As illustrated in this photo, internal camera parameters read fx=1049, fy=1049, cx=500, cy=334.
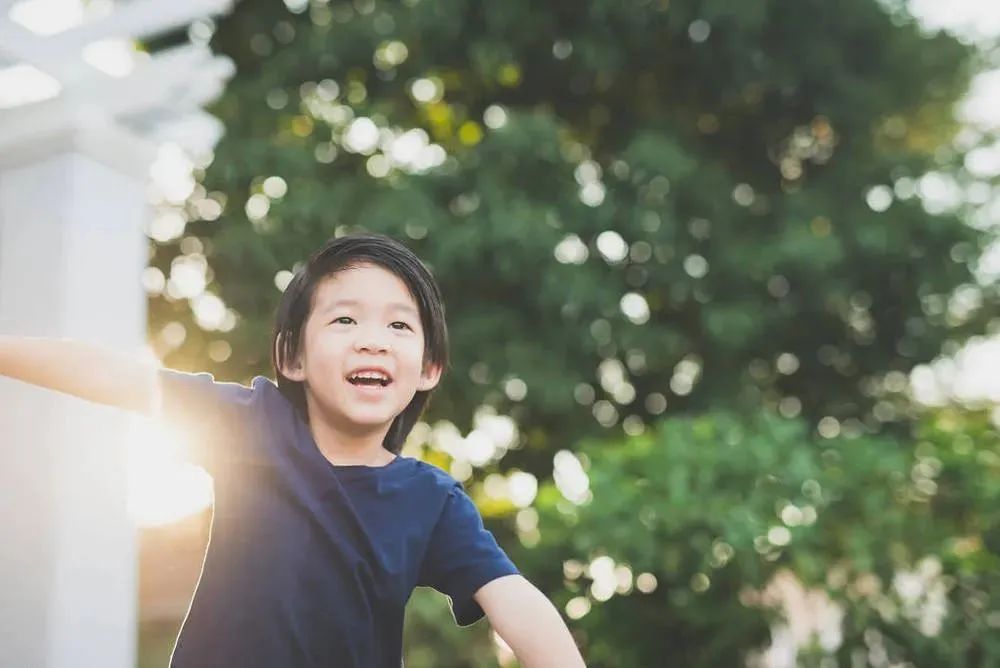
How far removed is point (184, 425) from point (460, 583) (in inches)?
17.6

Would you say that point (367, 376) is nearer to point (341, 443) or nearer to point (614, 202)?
point (341, 443)

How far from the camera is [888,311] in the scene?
25.1 ft

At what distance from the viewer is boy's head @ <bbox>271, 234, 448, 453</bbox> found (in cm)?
148

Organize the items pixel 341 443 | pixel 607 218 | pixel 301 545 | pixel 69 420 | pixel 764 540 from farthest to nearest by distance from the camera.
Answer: pixel 607 218 < pixel 764 540 < pixel 69 420 < pixel 341 443 < pixel 301 545

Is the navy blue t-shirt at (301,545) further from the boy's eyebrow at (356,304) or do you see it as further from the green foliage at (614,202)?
the green foliage at (614,202)

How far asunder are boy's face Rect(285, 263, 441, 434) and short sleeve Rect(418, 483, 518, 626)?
0.17 m

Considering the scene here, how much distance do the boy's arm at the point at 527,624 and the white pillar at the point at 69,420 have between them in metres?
2.08

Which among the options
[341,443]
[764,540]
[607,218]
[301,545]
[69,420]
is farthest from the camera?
[607,218]

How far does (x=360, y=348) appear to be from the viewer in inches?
58.4

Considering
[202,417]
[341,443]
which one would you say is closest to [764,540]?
[341,443]

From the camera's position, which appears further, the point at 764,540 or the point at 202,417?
the point at 764,540

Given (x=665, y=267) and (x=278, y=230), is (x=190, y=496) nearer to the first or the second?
(x=278, y=230)

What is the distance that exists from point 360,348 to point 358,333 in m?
0.02

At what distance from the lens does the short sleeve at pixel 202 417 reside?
57.3 inches
